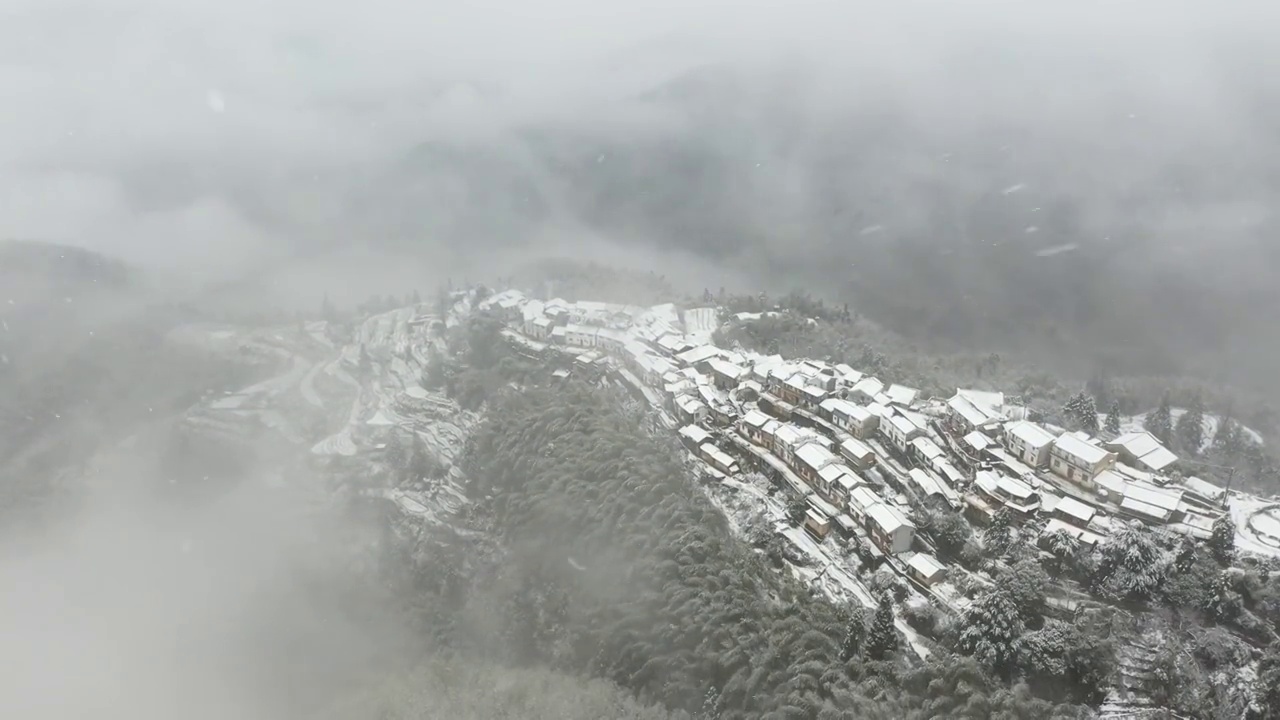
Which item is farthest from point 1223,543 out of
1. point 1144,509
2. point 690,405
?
point 690,405

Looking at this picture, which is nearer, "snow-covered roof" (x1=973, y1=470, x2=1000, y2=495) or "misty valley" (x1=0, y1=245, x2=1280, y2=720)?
"misty valley" (x1=0, y1=245, x2=1280, y2=720)

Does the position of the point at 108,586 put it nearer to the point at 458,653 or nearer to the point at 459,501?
the point at 459,501

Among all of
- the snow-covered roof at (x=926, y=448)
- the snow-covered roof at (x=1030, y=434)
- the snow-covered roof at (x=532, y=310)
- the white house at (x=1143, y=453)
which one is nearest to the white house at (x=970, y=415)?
the snow-covered roof at (x=1030, y=434)

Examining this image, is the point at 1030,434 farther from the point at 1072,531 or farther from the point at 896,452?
the point at 896,452

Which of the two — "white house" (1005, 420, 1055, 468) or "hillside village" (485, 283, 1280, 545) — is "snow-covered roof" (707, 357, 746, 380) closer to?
"hillside village" (485, 283, 1280, 545)

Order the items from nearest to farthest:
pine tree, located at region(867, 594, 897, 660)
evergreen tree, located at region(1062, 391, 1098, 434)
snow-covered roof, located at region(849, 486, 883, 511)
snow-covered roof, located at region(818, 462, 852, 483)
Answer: pine tree, located at region(867, 594, 897, 660), snow-covered roof, located at region(849, 486, 883, 511), snow-covered roof, located at region(818, 462, 852, 483), evergreen tree, located at region(1062, 391, 1098, 434)

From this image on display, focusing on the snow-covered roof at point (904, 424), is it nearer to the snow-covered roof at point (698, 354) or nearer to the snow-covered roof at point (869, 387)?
the snow-covered roof at point (869, 387)

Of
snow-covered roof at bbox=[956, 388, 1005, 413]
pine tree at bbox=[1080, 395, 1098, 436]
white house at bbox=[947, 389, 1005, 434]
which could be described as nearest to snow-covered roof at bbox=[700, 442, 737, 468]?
white house at bbox=[947, 389, 1005, 434]
